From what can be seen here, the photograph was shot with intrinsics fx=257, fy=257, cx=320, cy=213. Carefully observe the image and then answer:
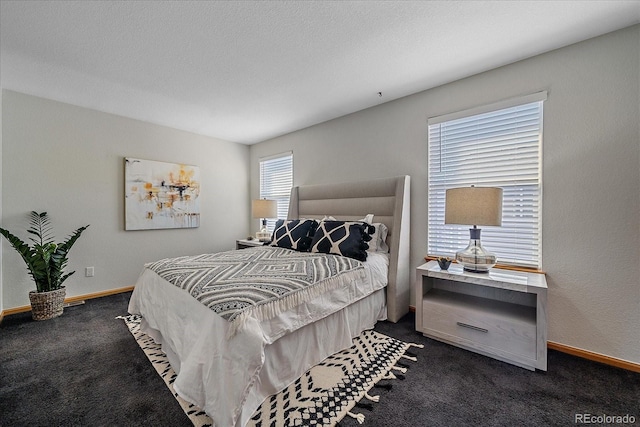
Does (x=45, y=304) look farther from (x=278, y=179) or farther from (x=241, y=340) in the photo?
(x=278, y=179)

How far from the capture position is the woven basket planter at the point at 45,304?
2.66m

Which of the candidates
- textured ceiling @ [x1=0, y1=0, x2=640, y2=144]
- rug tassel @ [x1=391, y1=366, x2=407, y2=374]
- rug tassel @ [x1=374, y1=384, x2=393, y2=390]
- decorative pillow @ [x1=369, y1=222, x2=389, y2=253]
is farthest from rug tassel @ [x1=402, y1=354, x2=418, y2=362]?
textured ceiling @ [x1=0, y1=0, x2=640, y2=144]

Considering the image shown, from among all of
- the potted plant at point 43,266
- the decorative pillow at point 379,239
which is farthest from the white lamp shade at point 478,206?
the potted plant at point 43,266

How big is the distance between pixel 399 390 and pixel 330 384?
44 cm

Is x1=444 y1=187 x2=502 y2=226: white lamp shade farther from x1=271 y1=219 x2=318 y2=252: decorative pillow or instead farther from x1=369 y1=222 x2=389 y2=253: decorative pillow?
x1=271 y1=219 x2=318 y2=252: decorative pillow

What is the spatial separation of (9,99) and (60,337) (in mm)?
2628

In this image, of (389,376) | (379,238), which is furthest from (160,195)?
(389,376)

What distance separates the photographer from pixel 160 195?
3.86m

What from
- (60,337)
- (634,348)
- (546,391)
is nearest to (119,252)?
(60,337)

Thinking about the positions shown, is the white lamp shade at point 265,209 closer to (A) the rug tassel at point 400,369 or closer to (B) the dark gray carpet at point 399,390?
(B) the dark gray carpet at point 399,390

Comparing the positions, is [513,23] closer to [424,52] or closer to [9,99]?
[424,52]

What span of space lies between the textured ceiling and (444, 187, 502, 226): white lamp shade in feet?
3.83

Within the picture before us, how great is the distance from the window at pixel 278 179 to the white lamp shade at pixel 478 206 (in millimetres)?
2785

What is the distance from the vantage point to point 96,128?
3355 millimetres
